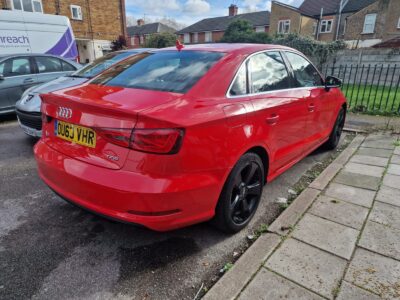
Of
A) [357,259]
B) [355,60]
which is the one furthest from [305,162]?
[355,60]

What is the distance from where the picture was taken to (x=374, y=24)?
29172mm

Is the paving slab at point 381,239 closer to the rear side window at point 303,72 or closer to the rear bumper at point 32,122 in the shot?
the rear side window at point 303,72

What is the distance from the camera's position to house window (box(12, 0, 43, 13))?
59.9 feet

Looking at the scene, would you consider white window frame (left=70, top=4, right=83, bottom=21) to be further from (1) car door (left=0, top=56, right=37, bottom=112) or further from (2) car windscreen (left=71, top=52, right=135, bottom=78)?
(2) car windscreen (left=71, top=52, right=135, bottom=78)

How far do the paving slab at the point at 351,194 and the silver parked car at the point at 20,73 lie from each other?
683 cm

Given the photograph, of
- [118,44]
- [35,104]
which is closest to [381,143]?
[35,104]

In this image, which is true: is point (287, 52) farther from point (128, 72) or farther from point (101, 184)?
point (101, 184)

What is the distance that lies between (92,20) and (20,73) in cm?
1862

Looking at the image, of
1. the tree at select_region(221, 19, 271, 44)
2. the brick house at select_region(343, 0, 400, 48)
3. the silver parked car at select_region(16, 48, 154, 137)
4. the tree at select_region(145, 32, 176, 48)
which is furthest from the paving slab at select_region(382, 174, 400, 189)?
the tree at select_region(221, 19, 271, 44)

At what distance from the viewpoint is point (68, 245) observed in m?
2.41

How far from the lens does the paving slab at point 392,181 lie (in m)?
3.46

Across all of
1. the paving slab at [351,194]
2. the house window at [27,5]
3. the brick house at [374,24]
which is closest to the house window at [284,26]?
the brick house at [374,24]

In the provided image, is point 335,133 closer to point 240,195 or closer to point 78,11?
point 240,195

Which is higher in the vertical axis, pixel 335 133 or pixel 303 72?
pixel 303 72
